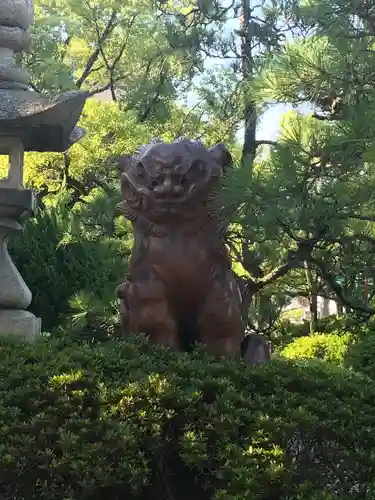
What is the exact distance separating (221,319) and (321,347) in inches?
162

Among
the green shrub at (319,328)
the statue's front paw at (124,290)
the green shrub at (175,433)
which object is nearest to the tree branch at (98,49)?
the green shrub at (319,328)

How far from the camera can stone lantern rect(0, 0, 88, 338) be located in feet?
12.6

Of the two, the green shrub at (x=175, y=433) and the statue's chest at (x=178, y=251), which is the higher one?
the statue's chest at (x=178, y=251)

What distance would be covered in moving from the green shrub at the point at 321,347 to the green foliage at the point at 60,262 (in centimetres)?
200

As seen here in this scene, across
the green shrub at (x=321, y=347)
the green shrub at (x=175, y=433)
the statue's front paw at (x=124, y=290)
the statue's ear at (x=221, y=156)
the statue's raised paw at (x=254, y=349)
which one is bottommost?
the green shrub at (x=175, y=433)

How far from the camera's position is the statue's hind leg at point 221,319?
116 inches

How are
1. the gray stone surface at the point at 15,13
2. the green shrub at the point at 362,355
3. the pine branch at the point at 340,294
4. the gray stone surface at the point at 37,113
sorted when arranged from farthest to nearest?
the green shrub at the point at 362,355 → the pine branch at the point at 340,294 → the gray stone surface at the point at 15,13 → the gray stone surface at the point at 37,113

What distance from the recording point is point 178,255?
9.64 feet

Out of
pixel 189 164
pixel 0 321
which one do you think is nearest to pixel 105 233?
pixel 0 321

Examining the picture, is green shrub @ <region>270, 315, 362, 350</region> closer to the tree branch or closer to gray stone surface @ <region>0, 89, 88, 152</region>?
gray stone surface @ <region>0, 89, 88, 152</region>

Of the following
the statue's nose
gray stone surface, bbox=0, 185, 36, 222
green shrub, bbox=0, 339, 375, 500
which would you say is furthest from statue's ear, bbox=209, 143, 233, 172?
gray stone surface, bbox=0, 185, 36, 222

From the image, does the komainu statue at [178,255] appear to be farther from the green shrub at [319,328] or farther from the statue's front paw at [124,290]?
the green shrub at [319,328]

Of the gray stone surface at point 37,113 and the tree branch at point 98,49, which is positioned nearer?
the gray stone surface at point 37,113

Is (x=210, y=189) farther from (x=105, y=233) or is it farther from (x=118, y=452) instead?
(x=105, y=233)
